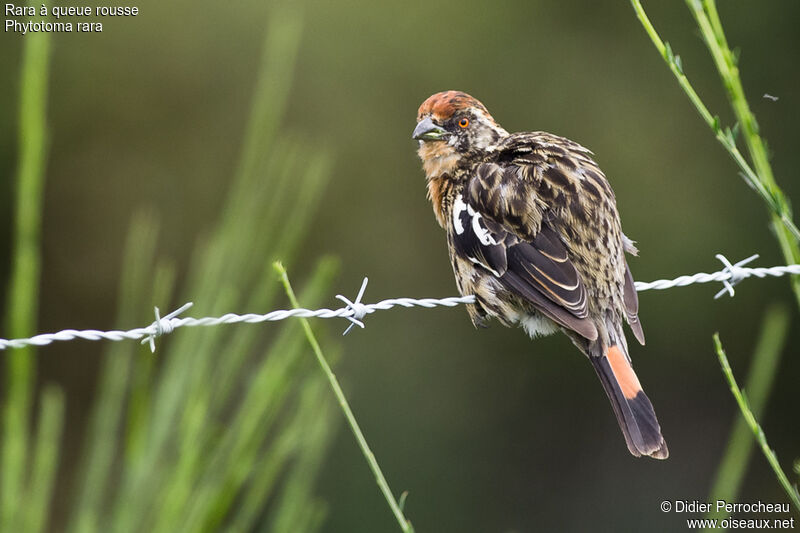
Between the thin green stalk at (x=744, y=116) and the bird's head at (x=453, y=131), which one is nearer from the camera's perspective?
the thin green stalk at (x=744, y=116)

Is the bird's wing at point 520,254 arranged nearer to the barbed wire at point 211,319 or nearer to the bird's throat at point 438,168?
the barbed wire at point 211,319

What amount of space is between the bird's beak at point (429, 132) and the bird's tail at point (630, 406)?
4.26ft

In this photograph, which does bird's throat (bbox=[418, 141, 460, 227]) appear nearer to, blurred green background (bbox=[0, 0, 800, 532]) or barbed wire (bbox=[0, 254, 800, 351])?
barbed wire (bbox=[0, 254, 800, 351])

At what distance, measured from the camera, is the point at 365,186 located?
8.96 meters

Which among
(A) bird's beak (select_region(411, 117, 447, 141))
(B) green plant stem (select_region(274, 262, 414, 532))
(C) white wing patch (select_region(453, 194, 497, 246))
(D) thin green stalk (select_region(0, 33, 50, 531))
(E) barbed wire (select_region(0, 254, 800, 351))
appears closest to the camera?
(D) thin green stalk (select_region(0, 33, 50, 531))

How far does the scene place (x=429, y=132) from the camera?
4484 mm

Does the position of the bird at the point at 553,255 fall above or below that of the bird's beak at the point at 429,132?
below

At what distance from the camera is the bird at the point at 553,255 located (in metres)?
3.57

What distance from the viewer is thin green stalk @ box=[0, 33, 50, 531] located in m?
1.52

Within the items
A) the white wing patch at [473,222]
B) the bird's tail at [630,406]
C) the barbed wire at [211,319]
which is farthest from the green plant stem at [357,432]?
the white wing patch at [473,222]

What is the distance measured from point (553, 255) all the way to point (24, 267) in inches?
92.2

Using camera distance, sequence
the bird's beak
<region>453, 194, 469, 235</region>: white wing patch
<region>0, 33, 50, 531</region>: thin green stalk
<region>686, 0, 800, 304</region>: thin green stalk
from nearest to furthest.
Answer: <region>0, 33, 50, 531</region>: thin green stalk
<region>686, 0, 800, 304</region>: thin green stalk
<region>453, 194, 469, 235</region>: white wing patch
the bird's beak

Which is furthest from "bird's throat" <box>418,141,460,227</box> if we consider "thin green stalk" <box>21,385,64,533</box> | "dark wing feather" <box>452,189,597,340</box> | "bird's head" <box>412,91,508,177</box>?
"thin green stalk" <box>21,385,64,533</box>

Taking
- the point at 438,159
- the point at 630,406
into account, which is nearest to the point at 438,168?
the point at 438,159
